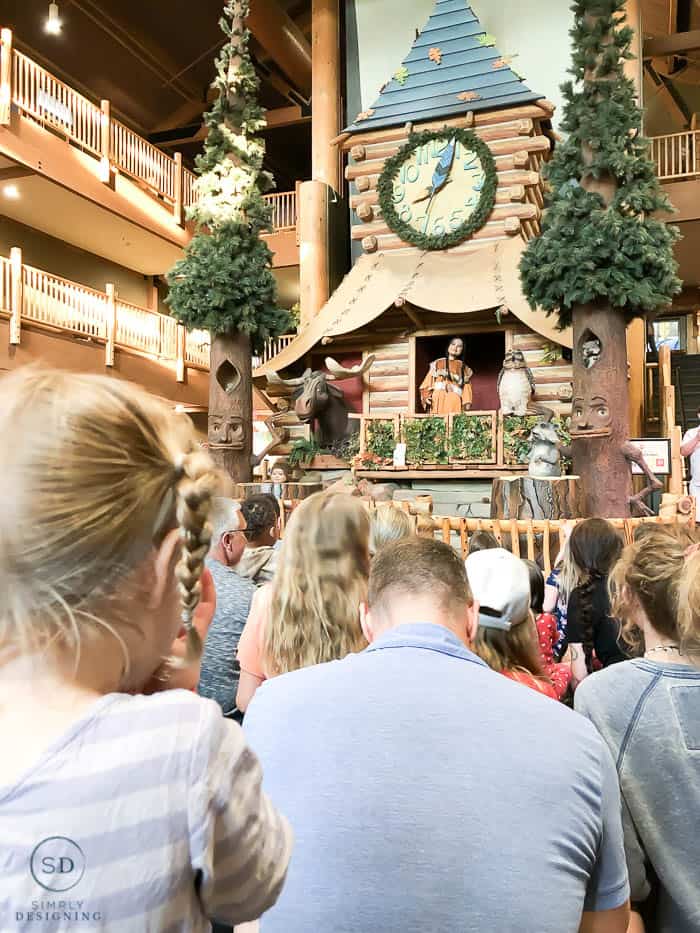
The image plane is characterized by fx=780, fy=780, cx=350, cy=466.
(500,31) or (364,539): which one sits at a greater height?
(500,31)

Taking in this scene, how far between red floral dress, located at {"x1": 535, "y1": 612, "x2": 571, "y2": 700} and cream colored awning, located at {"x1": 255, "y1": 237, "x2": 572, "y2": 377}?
24.8ft

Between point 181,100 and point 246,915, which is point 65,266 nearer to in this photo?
point 181,100

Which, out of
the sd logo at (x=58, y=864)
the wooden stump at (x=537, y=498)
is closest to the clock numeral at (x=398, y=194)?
the wooden stump at (x=537, y=498)

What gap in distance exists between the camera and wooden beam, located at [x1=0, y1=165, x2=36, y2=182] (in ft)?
40.1

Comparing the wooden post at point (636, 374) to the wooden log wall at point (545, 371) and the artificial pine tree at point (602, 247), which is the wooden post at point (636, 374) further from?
the artificial pine tree at point (602, 247)

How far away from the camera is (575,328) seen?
26.8 feet

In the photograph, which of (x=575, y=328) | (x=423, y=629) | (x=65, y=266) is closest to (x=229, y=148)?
(x=575, y=328)

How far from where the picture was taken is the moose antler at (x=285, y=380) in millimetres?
11537

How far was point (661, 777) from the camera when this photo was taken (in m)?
1.51

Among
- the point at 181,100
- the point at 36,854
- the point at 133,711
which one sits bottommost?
the point at 36,854

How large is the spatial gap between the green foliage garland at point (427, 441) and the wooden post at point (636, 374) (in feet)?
9.65

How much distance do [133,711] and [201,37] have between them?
809 inches

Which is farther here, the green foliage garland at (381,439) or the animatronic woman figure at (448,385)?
the animatronic woman figure at (448,385)

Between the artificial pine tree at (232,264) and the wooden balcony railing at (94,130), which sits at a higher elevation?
the wooden balcony railing at (94,130)
